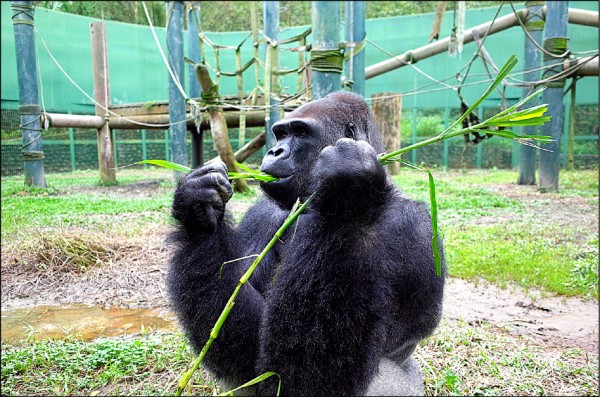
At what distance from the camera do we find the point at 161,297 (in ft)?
14.1

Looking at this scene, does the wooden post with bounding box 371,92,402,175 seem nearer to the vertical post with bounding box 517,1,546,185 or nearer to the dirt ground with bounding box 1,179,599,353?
the vertical post with bounding box 517,1,546,185

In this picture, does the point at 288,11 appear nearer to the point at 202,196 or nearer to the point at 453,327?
the point at 453,327

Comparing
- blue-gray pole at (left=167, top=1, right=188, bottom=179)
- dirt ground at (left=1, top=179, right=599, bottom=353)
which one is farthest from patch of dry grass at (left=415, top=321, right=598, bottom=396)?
blue-gray pole at (left=167, top=1, right=188, bottom=179)

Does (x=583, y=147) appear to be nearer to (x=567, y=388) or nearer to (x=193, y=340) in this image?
(x=567, y=388)

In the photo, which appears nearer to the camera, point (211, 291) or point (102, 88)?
point (211, 291)

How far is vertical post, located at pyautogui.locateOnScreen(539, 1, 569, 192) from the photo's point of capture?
810 centimetres

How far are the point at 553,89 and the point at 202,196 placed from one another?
8.31 m

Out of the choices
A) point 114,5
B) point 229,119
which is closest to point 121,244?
point 229,119

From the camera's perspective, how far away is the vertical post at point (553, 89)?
26.6ft

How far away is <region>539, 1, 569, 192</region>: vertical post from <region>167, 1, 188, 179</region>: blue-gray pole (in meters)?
6.20

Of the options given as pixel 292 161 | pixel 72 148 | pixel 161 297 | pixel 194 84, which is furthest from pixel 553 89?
pixel 72 148

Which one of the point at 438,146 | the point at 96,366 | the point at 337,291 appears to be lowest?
the point at 96,366

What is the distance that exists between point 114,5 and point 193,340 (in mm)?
23747

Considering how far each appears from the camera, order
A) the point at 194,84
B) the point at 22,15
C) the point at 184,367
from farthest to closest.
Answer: the point at 194,84
the point at 22,15
the point at 184,367
